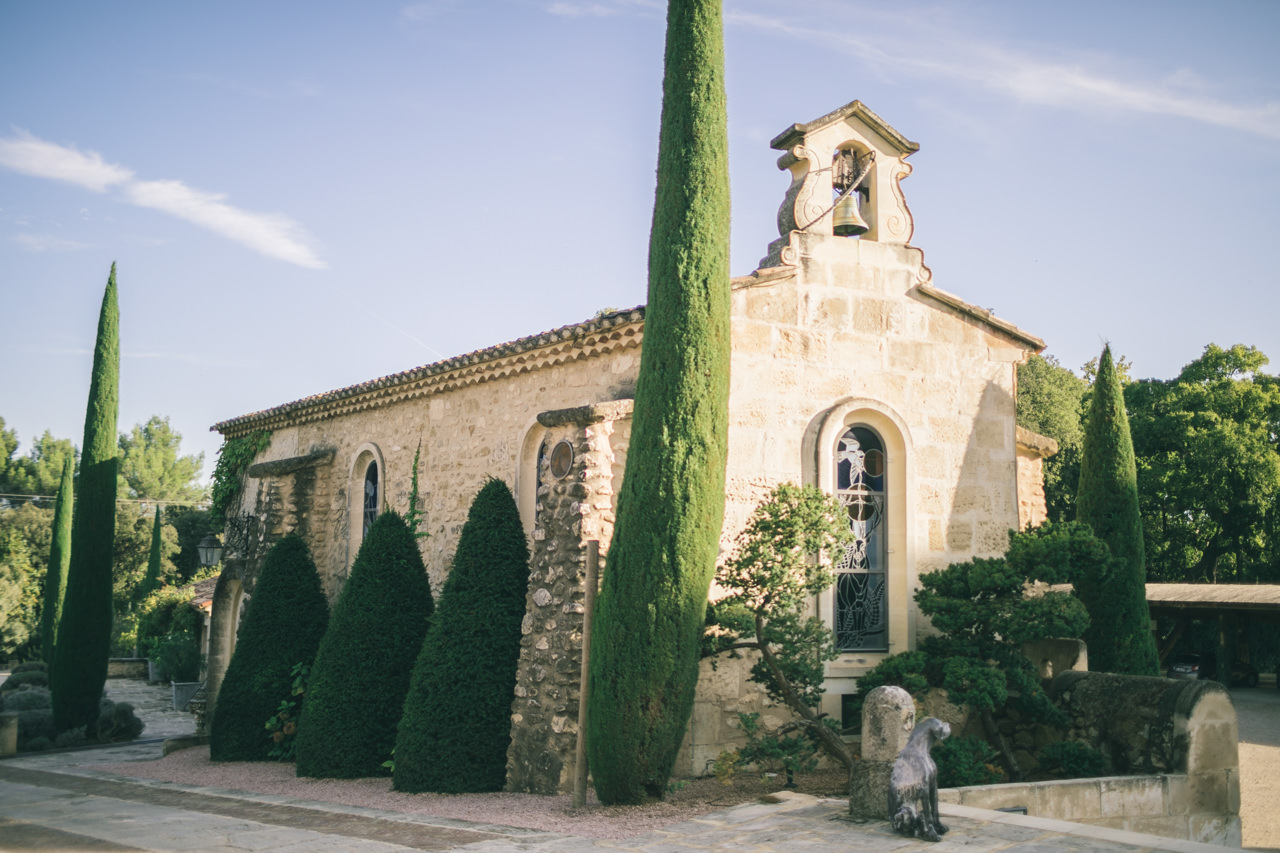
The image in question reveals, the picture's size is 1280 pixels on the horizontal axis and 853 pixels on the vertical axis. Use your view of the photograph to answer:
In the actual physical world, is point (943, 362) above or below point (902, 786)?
above

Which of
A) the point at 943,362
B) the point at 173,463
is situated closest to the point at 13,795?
the point at 943,362

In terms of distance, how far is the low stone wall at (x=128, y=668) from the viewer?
33.5m

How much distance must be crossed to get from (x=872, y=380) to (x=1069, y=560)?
3085 millimetres

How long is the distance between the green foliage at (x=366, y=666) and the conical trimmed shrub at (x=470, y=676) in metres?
1.03

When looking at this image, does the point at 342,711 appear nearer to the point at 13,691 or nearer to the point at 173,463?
the point at 13,691

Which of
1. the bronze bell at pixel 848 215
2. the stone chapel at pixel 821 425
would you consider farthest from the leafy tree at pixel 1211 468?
the bronze bell at pixel 848 215

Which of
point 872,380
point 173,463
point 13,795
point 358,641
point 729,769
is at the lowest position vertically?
point 13,795

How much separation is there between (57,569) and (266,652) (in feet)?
48.8

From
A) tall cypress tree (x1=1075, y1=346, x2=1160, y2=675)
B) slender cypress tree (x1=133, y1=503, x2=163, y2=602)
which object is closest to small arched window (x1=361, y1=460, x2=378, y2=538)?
tall cypress tree (x1=1075, y1=346, x2=1160, y2=675)

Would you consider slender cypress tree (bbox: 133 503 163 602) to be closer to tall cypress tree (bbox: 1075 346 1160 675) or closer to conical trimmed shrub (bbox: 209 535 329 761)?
conical trimmed shrub (bbox: 209 535 329 761)

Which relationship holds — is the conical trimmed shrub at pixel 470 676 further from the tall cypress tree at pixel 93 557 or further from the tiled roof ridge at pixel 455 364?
the tall cypress tree at pixel 93 557

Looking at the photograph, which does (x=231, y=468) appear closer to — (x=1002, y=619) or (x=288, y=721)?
(x=288, y=721)

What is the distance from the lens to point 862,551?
12.3 meters

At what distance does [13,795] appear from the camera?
12203mm
